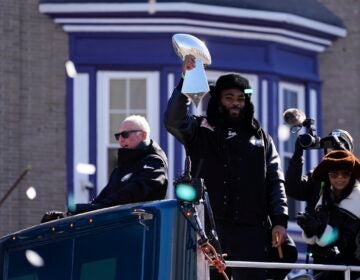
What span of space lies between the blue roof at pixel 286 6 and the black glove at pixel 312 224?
908 centimetres

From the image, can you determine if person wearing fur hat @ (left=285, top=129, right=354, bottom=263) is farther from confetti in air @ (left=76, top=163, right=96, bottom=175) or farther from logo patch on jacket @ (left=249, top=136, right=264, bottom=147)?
confetti in air @ (left=76, top=163, right=96, bottom=175)

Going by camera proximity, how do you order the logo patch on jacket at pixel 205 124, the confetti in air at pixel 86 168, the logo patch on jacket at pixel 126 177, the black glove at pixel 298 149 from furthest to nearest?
the confetti in air at pixel 86 168, the black glove at pixel 298 149, the logo patch on jacket at pixel 126 177, the logo patch on jacket at pixel 205 124

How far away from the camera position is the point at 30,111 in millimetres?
18141

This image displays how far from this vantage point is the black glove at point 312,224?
9.09m

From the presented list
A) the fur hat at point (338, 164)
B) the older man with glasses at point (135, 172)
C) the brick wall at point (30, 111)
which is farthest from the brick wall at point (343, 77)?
the fur hat at point (338, 164)

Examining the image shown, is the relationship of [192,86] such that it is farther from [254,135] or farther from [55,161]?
[55,161]

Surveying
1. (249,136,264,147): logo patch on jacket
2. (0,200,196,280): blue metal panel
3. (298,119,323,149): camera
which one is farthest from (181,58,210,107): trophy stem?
(298,119,323,149): camera

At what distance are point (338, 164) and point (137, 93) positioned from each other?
29.8 ft

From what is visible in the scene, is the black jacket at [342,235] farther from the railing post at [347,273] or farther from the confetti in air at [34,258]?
the confetti in air at [34,258]

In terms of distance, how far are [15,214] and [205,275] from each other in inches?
433

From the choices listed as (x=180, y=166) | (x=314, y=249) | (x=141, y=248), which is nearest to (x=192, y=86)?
(x=141, y=248)

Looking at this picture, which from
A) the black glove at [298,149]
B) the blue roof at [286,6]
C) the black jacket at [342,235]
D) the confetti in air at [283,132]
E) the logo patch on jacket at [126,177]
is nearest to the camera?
the black jacket at [342,235]

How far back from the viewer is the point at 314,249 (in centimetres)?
930

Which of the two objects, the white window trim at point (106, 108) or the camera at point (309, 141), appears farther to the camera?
the white window trim at point (106, 108)
